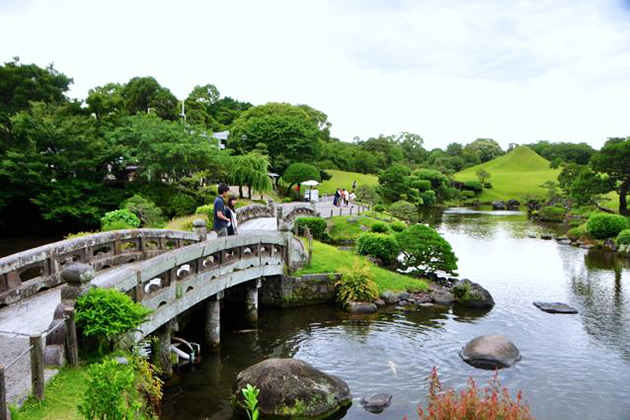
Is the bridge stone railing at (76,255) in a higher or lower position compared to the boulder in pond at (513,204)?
higher

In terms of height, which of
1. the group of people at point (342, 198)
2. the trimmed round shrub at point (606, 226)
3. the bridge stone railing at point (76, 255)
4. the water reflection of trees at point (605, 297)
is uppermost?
the group of people at point (342, 198)

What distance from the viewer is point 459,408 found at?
26.0ft

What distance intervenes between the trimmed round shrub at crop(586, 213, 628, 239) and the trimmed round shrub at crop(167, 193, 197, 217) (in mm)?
33335

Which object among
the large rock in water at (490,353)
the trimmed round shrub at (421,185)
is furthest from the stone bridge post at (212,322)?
the trimmed round shrub at (421,185)

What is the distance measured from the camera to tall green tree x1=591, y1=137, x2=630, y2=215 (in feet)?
158

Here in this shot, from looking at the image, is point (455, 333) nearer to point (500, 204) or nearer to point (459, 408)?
point (459, 408)

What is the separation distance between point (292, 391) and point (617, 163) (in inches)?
1980

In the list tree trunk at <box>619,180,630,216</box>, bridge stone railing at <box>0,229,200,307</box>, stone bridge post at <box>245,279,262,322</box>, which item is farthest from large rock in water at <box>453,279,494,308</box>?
tree trunk at <box>619,180,630,216</box>

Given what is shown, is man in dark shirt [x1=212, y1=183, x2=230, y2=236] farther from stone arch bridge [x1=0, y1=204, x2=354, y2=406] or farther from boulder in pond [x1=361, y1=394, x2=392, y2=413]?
boulder in pond [x1=361, y1=394, x2=392, y2=413]

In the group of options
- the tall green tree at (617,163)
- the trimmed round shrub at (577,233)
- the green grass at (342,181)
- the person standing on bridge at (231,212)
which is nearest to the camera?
the person standing on bridge at (231,212)

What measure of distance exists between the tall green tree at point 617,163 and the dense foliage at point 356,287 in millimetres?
40546

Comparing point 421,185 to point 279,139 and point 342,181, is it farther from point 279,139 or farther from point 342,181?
point 279,139

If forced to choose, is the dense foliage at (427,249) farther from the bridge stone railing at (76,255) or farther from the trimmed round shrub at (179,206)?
the trimmed round shrub at (179,206)

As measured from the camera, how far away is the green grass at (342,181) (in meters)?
72.6
